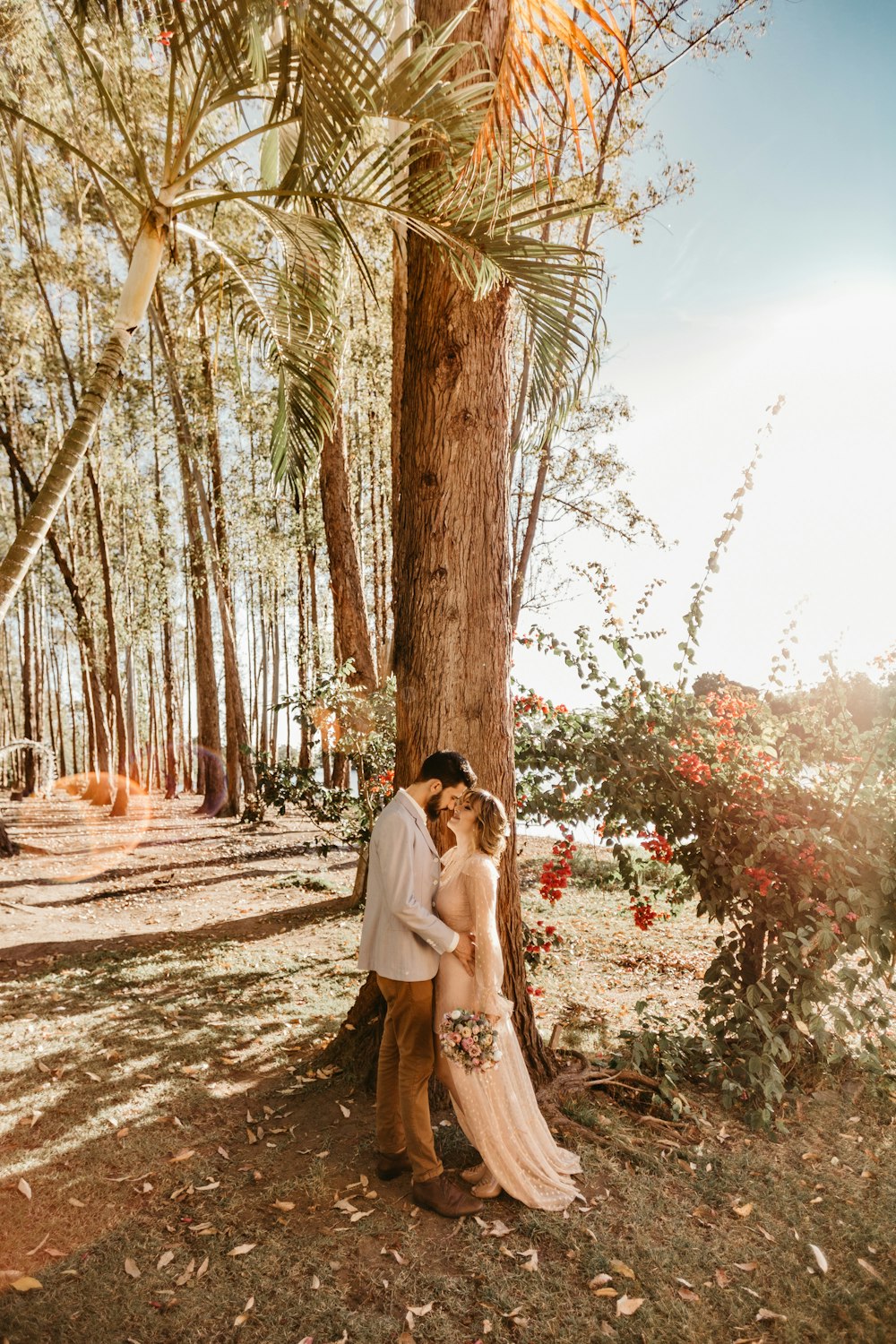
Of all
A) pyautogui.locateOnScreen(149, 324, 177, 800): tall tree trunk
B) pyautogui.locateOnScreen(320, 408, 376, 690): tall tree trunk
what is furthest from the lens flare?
pyautogui.locateOnScreen(320, 408, 376, 690): tall tree trunk

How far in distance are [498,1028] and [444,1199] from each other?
781 mm

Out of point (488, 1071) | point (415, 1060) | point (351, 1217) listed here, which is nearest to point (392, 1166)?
point (351, 1217)

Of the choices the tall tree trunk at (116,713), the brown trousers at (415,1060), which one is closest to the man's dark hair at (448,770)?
the brown trousers at (415,1060)

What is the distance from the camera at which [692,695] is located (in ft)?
17.7

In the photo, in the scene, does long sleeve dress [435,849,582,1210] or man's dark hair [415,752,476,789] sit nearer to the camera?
long sleeve dress [435,849,582,1210]

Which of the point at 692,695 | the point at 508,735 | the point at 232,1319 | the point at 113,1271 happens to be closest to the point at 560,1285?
the point at 232,1319

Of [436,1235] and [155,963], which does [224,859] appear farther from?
[436,1235]

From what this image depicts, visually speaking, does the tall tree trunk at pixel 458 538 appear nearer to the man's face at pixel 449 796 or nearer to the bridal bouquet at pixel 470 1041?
the man's face at pixel 449 796

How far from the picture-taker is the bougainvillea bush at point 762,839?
15.0ft

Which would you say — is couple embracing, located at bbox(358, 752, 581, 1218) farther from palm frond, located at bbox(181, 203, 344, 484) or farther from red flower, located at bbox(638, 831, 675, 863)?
palm frond, located at bbox(181, 203, 344, 484)

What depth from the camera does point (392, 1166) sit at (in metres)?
3.65

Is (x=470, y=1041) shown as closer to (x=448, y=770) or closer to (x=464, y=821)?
(x=464, y=821)

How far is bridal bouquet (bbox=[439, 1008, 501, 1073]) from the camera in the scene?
3.33m

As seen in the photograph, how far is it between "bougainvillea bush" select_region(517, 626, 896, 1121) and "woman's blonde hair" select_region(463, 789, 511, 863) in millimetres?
1996
